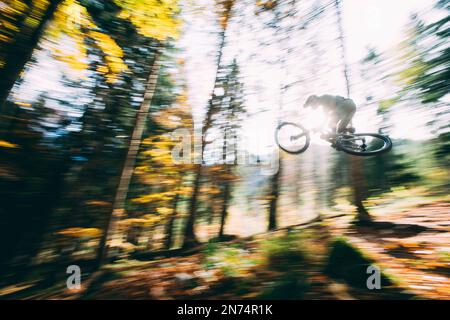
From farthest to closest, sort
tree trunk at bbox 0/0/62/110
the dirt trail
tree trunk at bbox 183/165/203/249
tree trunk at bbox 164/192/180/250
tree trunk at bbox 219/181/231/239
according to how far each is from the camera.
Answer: tree trunk at bbox 219/181/231/239 < tree trunk at bbox 164/192/180/250 < tree trunk at bbox 183/165/203/249 < the dirt trail < tree trunk at bbox 0/0/62/110

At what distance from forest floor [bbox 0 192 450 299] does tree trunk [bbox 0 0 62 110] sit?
523cm

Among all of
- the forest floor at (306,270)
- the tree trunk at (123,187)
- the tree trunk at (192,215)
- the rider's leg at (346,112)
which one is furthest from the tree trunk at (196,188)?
the rider's leg at (346,112)

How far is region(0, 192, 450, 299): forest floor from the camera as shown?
215 inches

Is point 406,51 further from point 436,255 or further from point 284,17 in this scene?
point 436,255

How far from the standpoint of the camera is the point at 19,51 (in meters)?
5.18

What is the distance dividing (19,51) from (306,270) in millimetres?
7665

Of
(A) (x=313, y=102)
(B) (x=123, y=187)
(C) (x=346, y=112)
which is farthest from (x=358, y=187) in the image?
(B) (x=123, y=187)

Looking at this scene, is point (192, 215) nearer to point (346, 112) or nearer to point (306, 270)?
point (306, 270)

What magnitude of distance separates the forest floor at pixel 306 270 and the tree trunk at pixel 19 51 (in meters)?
5.23

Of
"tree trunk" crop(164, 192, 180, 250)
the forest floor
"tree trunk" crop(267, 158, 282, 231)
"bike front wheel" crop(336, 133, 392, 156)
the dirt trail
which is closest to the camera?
the dirt trail

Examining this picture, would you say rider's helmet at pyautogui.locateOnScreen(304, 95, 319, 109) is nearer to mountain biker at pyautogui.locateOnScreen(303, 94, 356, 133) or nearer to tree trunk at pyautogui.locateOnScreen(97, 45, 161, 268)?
mountain biker at pyautogui.locateOnScreen(303, 94, 356, 133)

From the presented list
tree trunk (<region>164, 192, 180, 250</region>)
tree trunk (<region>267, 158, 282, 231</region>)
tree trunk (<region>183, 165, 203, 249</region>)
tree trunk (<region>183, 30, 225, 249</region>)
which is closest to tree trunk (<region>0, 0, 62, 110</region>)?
tree trunk (<region>183, 30, 225, 249</region>)
